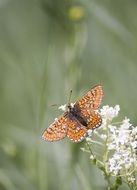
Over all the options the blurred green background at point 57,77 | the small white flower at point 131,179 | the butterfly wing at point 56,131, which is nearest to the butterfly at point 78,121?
the butterfly wing at point 56,131

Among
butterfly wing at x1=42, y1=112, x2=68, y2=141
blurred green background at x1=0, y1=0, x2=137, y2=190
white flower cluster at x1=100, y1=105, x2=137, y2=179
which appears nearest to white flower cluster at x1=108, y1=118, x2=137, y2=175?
white flower cluster at x1=100, y1=105, x2=137, y2=179

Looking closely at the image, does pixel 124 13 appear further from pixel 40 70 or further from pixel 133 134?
pixel 133 134

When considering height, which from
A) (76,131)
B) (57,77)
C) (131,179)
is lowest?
(131,179)

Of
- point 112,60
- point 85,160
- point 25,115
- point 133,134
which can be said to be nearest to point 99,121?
point 133,134

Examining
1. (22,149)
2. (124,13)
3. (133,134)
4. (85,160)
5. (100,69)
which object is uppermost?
(124,13)

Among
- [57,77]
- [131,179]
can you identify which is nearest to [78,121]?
[131,179]

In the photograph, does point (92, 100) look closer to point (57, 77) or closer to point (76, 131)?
point (76, 131)

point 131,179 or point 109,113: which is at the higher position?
point 109,113

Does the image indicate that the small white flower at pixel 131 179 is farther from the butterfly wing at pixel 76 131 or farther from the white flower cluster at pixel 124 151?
the butterfly wing at pixel 76 131
